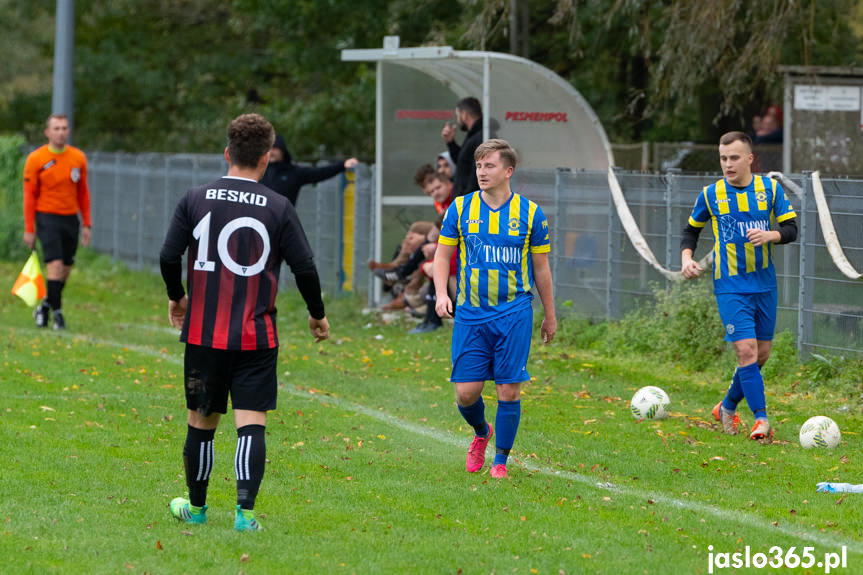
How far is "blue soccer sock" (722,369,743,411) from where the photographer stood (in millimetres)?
8383

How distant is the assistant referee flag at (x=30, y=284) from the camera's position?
13273 mm

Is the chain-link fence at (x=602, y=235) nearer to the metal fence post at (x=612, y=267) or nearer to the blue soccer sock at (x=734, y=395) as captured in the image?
the metal fence post at (x=612, y=267)

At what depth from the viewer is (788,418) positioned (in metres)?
9.09

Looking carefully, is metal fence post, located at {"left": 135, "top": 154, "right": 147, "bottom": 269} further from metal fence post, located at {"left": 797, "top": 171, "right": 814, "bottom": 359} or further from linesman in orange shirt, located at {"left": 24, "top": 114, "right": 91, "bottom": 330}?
metal fence post, located at {"left": 797, "top": 171, "right": 814, "bottom": 359}

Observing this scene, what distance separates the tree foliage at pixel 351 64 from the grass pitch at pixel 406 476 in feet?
16.3

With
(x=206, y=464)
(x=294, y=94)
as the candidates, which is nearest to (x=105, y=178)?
(x=294, y=94)

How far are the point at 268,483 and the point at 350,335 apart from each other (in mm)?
7265

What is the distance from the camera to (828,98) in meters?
13.7

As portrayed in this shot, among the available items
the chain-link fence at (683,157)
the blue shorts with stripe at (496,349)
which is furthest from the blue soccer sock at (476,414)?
the chain-link fence at (683,157)

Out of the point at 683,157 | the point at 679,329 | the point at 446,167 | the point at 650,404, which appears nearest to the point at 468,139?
the point at 446,167

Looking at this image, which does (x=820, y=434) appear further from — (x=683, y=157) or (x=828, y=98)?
(x=683, y=157)

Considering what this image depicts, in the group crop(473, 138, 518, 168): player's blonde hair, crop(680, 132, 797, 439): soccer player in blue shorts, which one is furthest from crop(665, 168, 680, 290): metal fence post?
crop(473, 138, 518, 168): player's blonde hair

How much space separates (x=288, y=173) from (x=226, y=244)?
8.13 meters

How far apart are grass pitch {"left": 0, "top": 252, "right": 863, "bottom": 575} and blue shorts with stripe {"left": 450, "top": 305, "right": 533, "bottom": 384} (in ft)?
1.93
